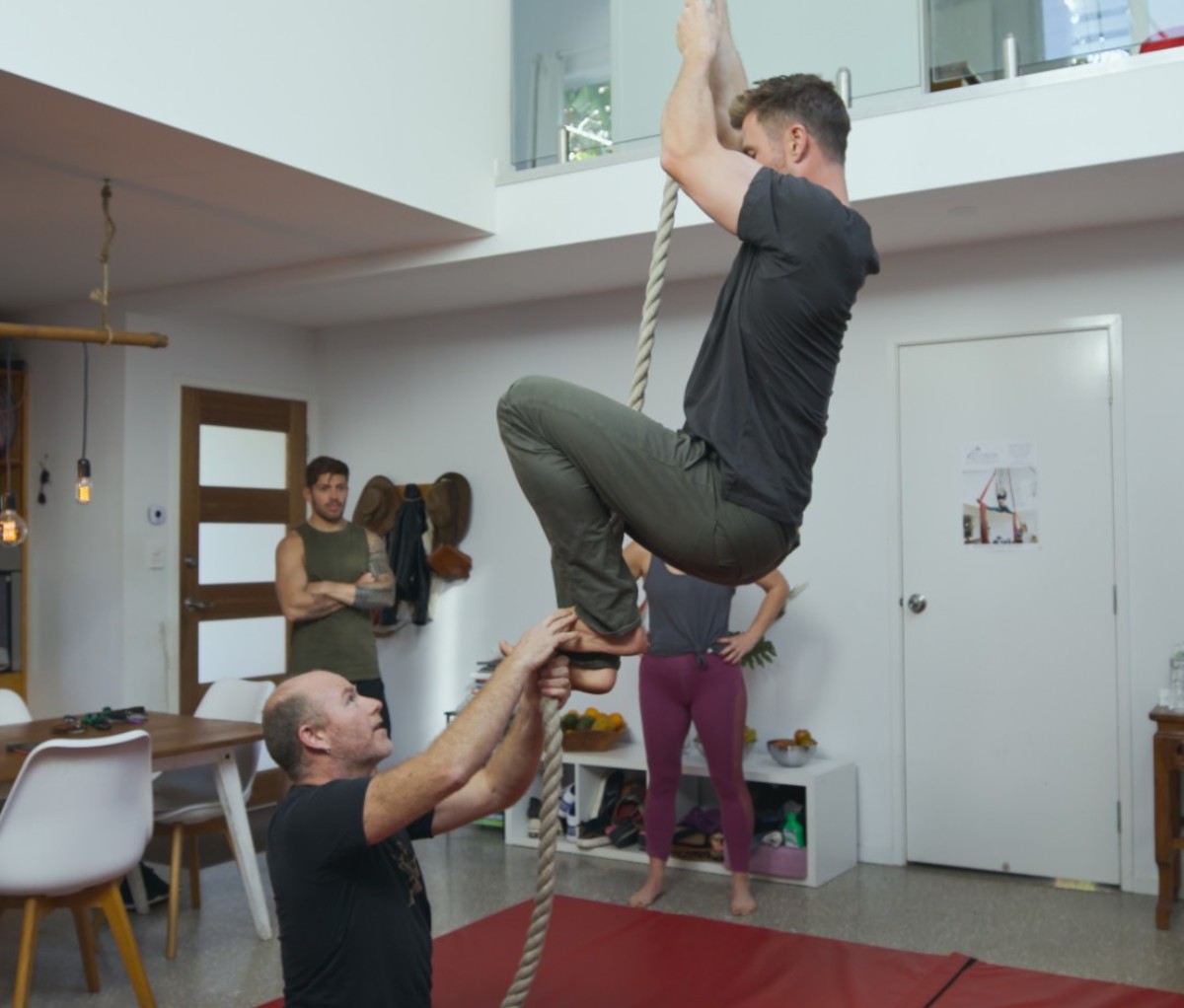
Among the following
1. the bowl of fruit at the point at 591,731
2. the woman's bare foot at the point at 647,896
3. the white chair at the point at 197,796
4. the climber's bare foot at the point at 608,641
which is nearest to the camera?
the climber's bare foot at the point at 608,641

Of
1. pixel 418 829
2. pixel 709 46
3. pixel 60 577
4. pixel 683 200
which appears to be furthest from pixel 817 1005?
pixel 60 577

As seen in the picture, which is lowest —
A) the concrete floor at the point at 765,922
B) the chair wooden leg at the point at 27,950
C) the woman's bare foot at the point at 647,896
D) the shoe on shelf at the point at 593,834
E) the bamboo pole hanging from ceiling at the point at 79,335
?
the concrete floor at the point at 765,922

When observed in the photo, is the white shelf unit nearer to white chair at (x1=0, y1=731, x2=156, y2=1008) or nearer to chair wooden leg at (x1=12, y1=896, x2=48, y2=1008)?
white chair at (x1=0, y1=731, x2=156, y2=1008)

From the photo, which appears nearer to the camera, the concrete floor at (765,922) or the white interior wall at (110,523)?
the concrete floor at (765,922)

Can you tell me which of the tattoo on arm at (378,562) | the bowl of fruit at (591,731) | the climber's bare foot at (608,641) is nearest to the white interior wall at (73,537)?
the tattoo on arm at (378,562)

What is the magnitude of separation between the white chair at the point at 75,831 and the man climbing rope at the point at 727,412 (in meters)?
1.97

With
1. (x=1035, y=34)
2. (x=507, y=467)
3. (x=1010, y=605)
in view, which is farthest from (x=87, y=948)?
(x=1035, y=34)

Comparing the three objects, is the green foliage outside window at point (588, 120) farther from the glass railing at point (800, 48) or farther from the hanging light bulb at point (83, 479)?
the hanging light bulb at point (83, 479)

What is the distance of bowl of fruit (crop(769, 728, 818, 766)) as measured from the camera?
4.74 metres

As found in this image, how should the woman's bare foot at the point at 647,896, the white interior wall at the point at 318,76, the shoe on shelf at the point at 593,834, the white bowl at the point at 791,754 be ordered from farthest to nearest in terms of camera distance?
the shoe on shelf at the point at 593,834 < the white bowl at the point at 791,754 < the woman's bare foot at the point at 647,896 < the white interior wall at the point at 318,76

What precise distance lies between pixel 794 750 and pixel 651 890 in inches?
31.0

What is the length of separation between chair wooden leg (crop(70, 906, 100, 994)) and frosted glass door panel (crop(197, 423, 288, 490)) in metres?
2.72

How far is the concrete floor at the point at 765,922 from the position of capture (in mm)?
3629

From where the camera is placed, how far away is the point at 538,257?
191 inches
